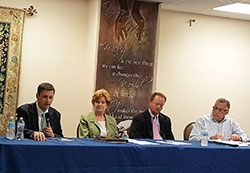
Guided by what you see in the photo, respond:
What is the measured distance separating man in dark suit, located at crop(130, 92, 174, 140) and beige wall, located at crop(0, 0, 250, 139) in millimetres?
1309

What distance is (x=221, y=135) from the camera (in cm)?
494

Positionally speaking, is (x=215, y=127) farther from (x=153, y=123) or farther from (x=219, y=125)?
(x=153, y=123)

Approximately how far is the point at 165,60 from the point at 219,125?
7.19ft

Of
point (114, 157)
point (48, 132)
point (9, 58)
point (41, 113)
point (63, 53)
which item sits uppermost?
point (63, 53)

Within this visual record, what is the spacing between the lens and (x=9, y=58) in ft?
19.3

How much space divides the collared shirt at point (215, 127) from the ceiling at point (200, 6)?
1640 millimetres

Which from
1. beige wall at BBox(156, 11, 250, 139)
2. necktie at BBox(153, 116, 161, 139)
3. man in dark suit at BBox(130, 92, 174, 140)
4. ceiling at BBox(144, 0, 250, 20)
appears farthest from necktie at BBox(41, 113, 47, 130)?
beige wall at BBox(156, 11, 250, 139)

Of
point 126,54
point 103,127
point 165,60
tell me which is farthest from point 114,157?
point 165,60

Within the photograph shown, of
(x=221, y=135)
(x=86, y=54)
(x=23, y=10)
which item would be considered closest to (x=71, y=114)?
(x=86, y=54)

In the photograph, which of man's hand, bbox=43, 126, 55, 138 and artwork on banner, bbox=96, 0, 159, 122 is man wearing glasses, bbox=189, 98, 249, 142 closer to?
artwork on banner, bbox=96, 0, 159, 122

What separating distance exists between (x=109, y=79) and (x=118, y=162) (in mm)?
2623


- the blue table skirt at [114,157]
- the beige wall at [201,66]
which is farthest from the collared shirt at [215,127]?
the beige wall at [201,66]

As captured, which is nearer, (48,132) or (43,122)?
(48,132)

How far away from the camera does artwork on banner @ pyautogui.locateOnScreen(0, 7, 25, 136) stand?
5.85 m
